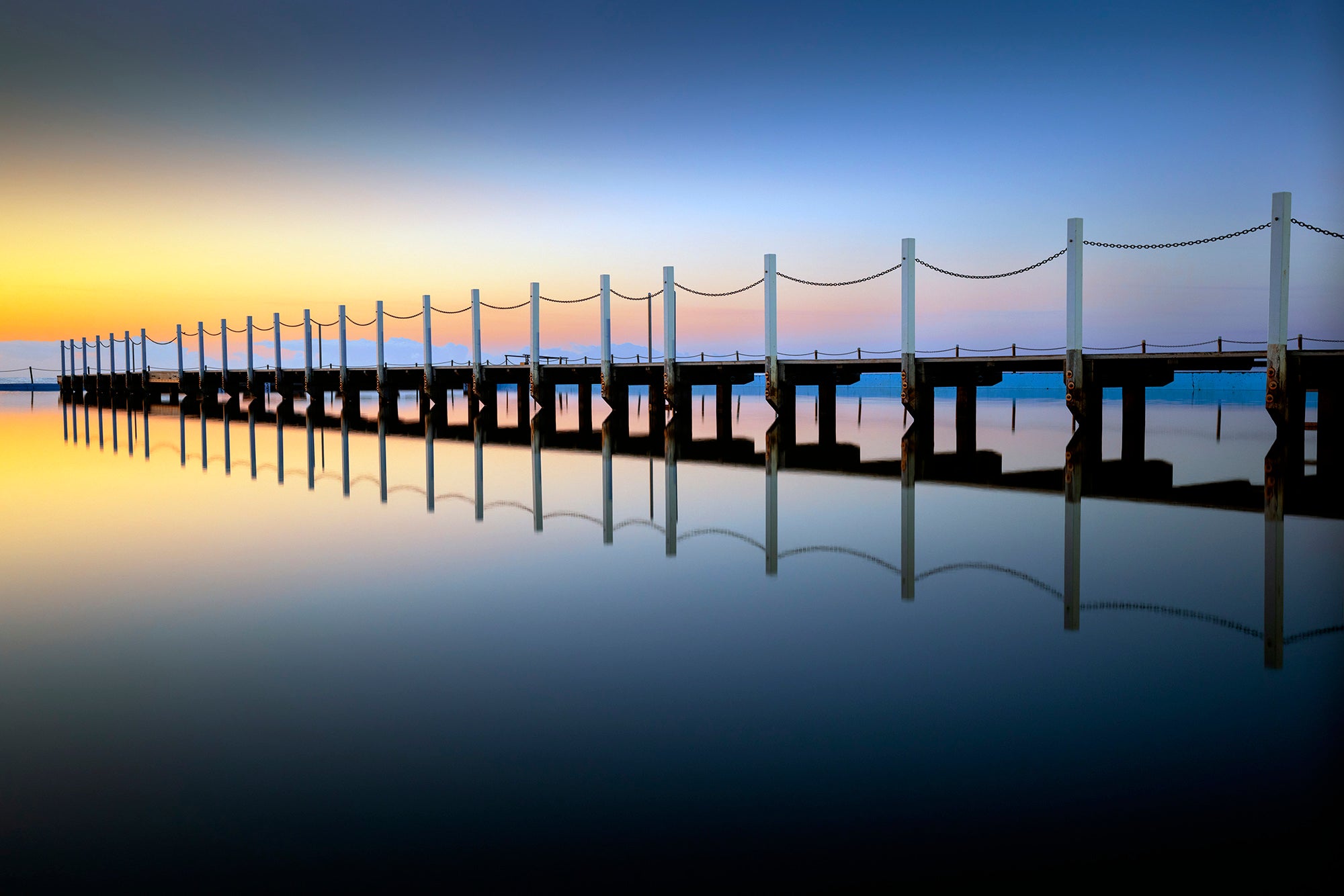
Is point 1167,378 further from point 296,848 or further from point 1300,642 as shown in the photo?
point 296,848

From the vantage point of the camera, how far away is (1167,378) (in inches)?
886

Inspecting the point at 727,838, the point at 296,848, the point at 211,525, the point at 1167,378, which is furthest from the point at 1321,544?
the point at 1167,378

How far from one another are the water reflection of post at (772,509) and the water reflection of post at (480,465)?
3.62 m

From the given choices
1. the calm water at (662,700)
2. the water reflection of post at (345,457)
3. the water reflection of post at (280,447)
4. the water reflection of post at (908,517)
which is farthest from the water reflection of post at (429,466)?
the water reflection of post at (908,517)

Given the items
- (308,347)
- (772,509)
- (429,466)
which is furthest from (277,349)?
(772,509)

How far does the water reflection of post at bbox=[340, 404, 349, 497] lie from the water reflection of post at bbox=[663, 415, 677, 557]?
482 cm

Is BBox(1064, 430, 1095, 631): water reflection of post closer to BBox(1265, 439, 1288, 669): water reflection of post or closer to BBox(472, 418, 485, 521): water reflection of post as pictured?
BBox(1265, 439, 1288, 669): water reflection of post

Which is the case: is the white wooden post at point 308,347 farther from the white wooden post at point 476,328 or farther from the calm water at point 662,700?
the calm water at point 662,700

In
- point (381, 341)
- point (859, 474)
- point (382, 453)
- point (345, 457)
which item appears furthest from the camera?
point (381, 341)

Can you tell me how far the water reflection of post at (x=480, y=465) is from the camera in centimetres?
1267

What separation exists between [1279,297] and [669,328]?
15.4 meters

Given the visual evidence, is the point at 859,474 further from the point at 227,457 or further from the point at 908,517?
the point at 227,457

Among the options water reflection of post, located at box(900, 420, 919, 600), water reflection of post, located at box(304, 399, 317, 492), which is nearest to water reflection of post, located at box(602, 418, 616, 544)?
water reflection of post, located at box(900, 420, 919, 600)

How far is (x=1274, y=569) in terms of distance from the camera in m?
8.36
